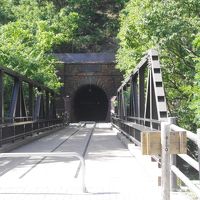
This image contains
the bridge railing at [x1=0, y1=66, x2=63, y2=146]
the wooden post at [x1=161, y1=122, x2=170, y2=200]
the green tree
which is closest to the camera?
the wooden post at [x1=161, y1=122, x2=170, y2=200]

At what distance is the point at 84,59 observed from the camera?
4750 cm

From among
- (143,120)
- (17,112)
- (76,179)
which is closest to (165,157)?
(76,179)

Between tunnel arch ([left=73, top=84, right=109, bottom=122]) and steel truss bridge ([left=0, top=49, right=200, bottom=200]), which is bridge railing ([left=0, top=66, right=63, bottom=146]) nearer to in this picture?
steel truss bridge ([left=0, top=49, right=200, bottom=200])

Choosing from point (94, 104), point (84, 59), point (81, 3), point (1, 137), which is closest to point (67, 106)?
point (84, 59)

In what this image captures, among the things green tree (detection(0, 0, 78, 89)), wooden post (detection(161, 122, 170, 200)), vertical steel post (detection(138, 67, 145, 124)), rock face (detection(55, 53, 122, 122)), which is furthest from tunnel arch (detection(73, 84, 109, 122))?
wooden post (detection(161, 122, 170, 200))

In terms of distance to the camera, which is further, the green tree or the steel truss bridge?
the green tree

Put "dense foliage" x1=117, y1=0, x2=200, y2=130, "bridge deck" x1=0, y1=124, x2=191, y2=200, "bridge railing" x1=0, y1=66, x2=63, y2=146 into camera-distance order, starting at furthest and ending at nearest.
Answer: "dense foliage" x1=117, y1=0, x2=200, y2=130 → "bridge railing" x1=0, y1=66, x2=63, y2=146 → "bridge deck" x1=0, y1=124, x2=191, y2=200

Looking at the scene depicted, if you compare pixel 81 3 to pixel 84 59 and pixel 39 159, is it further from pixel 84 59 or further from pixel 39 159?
pixel 39 159

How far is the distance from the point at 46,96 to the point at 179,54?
1302 cm

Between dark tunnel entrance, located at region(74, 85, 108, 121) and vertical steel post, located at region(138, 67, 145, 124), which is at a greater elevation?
dark tunnel entrance, located at region(74, 85, 108, 121)

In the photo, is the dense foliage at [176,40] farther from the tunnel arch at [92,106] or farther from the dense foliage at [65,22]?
the tunnel arch at [92,106]

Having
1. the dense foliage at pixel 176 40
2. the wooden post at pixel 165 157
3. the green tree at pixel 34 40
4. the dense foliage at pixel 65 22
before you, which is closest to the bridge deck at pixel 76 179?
the wooden post at pixel 165 157

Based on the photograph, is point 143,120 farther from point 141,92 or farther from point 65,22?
point 65,22

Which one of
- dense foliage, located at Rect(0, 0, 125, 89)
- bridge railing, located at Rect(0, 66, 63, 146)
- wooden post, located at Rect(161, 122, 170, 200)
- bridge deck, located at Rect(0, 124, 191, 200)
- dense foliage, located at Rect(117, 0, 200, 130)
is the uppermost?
dense foliage, located at Rect(0, 0, 125, 89)
